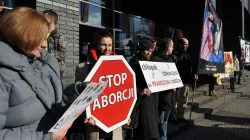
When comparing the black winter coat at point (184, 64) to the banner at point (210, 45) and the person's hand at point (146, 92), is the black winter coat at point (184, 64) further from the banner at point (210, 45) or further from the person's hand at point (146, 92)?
the person's hand at point (146, 92)

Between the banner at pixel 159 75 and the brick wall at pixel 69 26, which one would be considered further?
the brick wall at pixel 69 26

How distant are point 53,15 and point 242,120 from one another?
5.68 meters

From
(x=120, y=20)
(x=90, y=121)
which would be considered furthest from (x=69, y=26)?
(x=120, y=20)

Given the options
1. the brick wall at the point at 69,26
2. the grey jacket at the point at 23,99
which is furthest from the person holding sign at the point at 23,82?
the brick wall at the point at 69,26

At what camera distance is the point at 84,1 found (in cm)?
761

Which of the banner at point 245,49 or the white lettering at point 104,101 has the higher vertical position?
the banner at point 245,49

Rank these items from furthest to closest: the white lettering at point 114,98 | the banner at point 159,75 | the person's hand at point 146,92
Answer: the banner at point 159,75 < the person's hand at point 146,92 < the white lettering at point 114,98

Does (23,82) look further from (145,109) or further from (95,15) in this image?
(95,15)

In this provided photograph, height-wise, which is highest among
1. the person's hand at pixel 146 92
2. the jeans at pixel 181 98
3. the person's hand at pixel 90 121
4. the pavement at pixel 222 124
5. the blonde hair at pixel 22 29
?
the blonde hair at pixel 22 29

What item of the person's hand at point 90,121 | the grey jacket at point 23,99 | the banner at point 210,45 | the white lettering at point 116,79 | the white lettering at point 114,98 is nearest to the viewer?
the grey jacket at point 23,99

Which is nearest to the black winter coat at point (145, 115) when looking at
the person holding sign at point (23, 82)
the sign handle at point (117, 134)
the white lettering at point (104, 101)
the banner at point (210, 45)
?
the sign handle at point (117, 134)

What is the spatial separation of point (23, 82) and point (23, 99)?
9cm

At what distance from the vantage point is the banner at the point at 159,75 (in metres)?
3.60

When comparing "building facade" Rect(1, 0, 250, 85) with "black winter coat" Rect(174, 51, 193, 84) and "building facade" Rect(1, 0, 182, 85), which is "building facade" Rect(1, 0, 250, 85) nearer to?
"building facade" Rect(1, 0, 182, 85)
